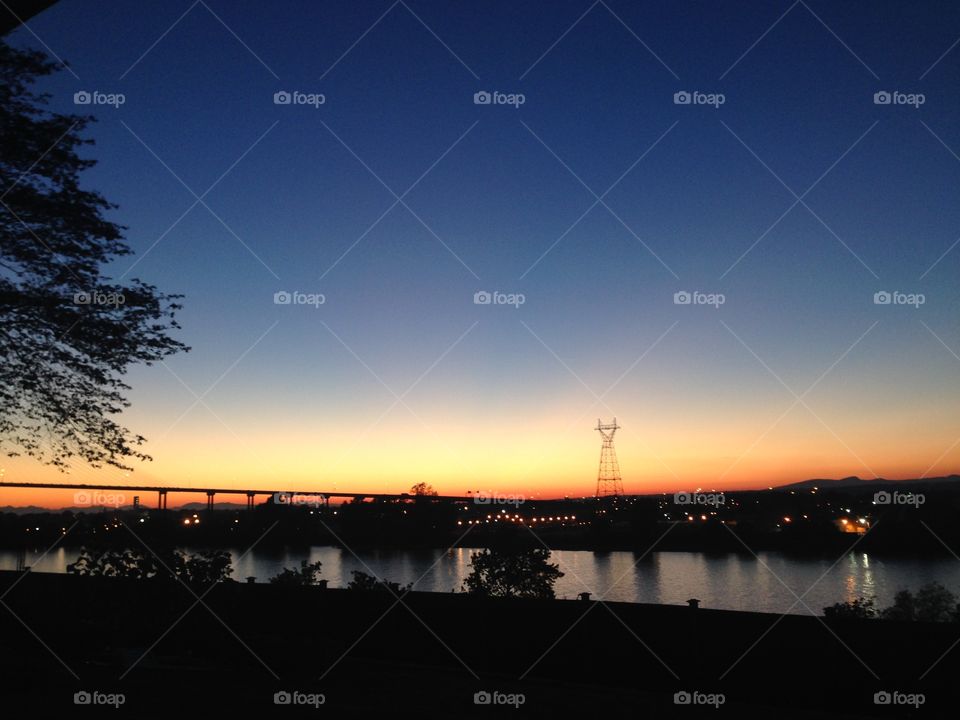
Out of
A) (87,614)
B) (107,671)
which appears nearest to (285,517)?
(87,614)

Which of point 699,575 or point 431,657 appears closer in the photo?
point 431,657

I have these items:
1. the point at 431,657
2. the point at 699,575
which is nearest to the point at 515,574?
the point at 431,657

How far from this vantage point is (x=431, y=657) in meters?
8.23

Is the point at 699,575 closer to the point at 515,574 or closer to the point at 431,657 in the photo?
the point at 515,574

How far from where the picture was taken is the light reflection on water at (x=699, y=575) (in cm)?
3656

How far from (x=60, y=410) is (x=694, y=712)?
6.78m

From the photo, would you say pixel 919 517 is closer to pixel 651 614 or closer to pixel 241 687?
pixel 651 614

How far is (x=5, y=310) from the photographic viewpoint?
677 centimetres

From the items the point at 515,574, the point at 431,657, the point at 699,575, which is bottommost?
the point at 699,575

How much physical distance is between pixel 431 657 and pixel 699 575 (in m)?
44.2

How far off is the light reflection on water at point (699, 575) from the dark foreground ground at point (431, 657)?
21.5 metres

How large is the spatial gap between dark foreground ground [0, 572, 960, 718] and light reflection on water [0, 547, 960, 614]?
21547 mm

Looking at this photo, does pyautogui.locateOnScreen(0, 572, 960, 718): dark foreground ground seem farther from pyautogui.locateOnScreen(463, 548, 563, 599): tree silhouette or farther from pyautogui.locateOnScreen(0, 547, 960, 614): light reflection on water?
pyautogui.locateOnScreen(0, 547, 960, 614): light reflection on water

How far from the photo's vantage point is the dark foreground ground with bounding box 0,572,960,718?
5.51 m
